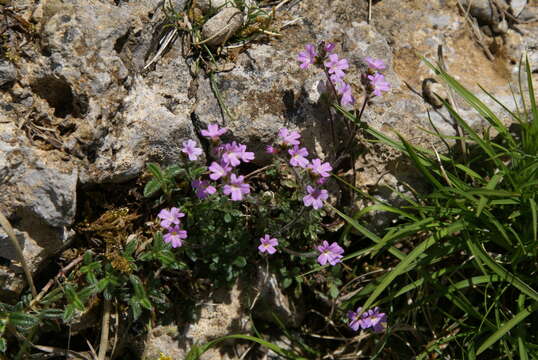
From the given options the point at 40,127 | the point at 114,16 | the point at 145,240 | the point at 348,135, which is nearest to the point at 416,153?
the point at 348,135

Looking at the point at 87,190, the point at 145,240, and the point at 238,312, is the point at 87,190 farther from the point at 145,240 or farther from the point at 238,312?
the point at 238,312

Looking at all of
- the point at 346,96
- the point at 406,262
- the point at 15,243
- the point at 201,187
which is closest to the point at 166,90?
the point at 201,187

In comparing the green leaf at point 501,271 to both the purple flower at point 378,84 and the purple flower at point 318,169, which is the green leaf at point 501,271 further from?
the purple flower at point 378,84

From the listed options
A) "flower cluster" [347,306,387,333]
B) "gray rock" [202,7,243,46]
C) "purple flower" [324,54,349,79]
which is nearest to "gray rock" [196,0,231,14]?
"gray rock" [202,7,243,46]

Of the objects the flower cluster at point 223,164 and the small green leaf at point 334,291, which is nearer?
the flower cluster at point 223,164

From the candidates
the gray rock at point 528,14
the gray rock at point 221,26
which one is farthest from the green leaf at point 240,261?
the gray rock at point 528,14

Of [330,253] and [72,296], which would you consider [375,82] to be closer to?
[330,253]

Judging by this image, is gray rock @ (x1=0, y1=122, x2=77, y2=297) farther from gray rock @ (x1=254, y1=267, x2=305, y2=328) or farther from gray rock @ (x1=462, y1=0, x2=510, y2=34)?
gray rock @ (x1=462, y1=0, x2=510, y2=34)
